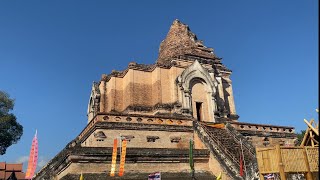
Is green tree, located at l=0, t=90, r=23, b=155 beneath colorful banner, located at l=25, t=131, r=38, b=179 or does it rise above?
above

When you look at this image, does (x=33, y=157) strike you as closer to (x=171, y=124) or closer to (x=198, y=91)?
(x=171, y=124)

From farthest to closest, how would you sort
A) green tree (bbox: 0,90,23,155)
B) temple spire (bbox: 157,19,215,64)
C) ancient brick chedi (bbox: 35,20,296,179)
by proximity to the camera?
green tree (bbox: 0,90,23,155)
temple spire (bbox: 157,19,215,64)
ancient brick chedi (bbox: 35,20,296,179)

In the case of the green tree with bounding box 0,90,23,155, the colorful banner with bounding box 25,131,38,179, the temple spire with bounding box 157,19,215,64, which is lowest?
the colorful banner with bounding box 25,131,38,179

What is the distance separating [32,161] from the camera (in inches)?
639

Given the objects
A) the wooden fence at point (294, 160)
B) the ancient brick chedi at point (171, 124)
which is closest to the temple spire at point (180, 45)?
the ancient brick chedi at point (171, 124)

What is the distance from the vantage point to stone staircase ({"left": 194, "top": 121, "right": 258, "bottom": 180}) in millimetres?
14789

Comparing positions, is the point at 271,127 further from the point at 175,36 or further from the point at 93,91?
the point at 93,91

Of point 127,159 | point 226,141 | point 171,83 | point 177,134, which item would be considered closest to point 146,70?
point 171,83

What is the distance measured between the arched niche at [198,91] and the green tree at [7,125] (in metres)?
19.4

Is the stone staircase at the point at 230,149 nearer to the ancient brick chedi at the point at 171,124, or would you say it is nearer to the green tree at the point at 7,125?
the ancient brick chedi at the point at 171,124

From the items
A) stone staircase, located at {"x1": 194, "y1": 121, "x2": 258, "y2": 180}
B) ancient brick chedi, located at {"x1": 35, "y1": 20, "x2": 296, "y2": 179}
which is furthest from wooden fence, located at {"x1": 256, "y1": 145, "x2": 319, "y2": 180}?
ancient brick chedi, located at {"x1": 35, "y1": 20, "x2": 296, "y2": 179}

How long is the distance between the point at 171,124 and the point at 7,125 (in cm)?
2103

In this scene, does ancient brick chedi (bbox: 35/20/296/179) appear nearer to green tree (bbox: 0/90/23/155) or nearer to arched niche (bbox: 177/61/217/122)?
arched niche (bbox: 177/61/217/122)

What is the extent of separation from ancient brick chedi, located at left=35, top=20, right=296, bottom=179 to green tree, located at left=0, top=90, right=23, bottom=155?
968cm
